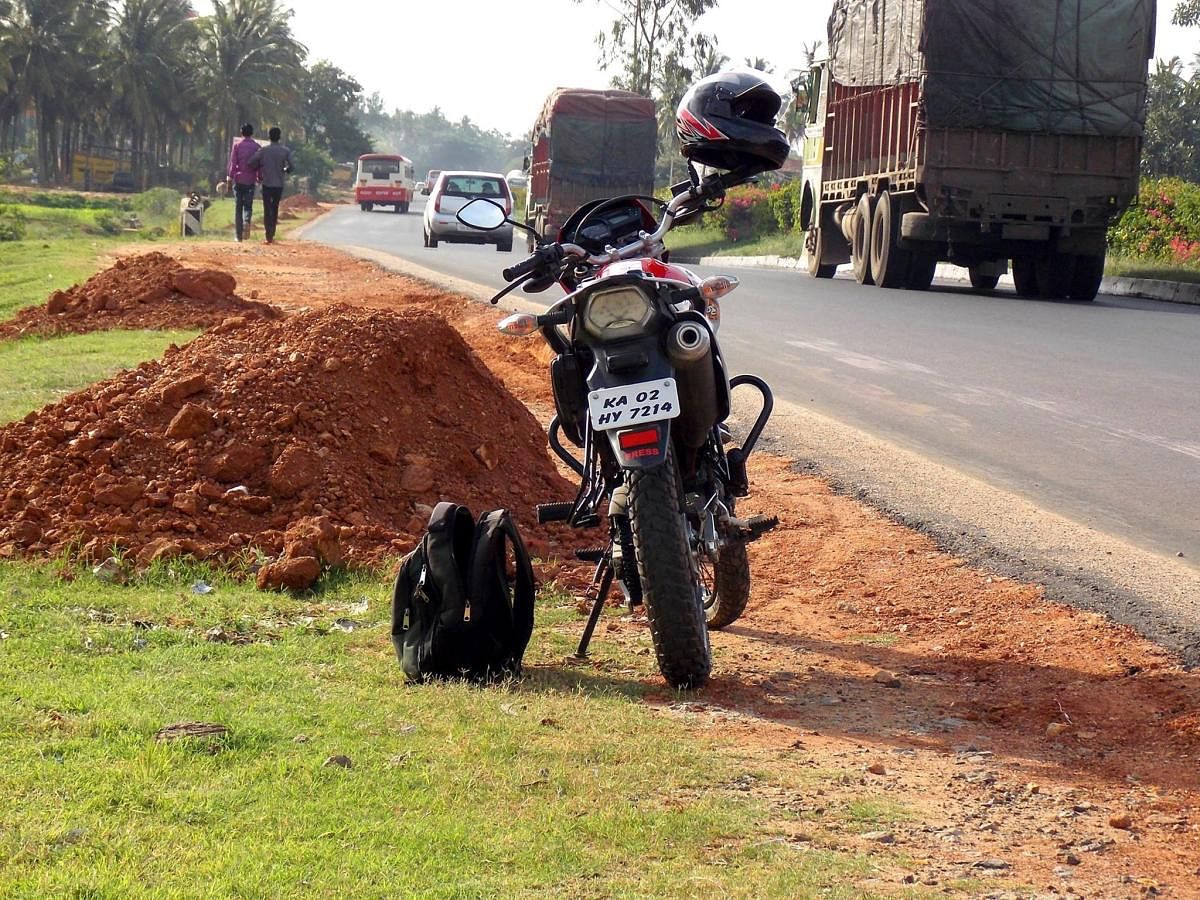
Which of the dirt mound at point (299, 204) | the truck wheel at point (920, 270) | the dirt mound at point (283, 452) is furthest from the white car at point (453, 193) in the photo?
the dirt mound at point (299, 204)

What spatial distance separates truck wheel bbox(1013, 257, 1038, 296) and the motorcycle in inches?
679

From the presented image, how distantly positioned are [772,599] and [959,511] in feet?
4.50

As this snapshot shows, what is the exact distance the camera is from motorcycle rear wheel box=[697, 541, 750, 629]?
5211mm

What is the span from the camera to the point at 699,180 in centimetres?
500

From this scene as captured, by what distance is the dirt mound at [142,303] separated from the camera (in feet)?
46.1

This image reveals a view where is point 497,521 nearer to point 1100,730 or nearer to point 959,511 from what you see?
point 1100,730

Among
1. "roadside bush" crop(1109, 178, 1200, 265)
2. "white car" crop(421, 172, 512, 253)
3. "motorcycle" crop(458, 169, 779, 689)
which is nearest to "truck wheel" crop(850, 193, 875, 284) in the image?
"roadside bush" crop(1109, 178, 1200, 265)

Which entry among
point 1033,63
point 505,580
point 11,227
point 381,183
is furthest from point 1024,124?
point 381,183

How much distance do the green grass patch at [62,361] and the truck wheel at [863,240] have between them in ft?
39.0

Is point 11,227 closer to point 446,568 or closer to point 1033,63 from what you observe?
point 1033,63

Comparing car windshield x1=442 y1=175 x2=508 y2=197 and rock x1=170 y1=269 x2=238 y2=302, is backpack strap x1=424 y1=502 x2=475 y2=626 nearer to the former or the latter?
rock x1=170 y1=269 x2=238 y2=302

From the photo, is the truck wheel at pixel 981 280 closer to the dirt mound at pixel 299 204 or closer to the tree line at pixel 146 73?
the dirt mound at pixel 299 204

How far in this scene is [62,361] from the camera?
38.9 ft

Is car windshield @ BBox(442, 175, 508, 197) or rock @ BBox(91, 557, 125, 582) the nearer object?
rock @ BBox(91, 557, 125, 582)
